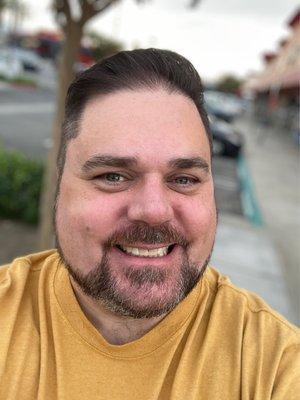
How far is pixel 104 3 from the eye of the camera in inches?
159

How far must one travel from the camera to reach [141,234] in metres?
1.50

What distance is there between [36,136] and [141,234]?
14269 mm

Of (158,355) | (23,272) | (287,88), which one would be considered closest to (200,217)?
(158,355)

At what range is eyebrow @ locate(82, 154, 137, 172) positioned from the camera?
1.56 metres

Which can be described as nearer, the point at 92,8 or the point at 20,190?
the point at 92,8

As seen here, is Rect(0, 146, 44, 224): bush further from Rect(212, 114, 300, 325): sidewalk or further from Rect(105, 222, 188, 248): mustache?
Rect(105, 222, 188, 248): mustache

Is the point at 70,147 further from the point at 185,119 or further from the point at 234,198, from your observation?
the point at 234,198

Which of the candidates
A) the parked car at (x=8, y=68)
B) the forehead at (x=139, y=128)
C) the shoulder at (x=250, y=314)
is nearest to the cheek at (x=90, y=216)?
the forehead at (x=139, y=128)

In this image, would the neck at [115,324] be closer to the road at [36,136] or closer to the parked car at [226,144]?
the road at [36,136]

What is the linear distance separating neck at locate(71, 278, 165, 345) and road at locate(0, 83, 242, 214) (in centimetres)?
609

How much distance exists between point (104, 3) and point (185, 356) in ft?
11.0

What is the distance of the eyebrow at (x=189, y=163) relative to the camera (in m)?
1.59

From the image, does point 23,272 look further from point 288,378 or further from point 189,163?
point 288,378

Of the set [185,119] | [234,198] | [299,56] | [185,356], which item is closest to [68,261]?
[185,356]
